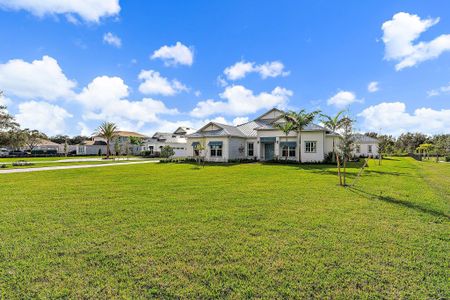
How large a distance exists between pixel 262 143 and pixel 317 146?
6.46m

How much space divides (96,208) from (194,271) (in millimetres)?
5039

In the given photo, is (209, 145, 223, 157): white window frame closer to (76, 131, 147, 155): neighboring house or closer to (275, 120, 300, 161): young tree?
(275, 120, 300, 161): young tree

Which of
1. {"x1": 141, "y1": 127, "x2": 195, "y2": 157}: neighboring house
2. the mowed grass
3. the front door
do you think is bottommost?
the mowed grass

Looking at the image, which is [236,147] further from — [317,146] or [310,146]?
[317,146]

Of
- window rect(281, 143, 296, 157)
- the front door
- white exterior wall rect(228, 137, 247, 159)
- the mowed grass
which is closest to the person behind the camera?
the mowed grass

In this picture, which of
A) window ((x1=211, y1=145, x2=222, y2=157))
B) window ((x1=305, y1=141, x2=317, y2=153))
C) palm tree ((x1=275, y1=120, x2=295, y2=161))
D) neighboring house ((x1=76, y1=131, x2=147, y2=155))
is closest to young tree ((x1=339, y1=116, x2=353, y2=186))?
palm tree ((x1=275, y1=120, x2=295, y2=161))

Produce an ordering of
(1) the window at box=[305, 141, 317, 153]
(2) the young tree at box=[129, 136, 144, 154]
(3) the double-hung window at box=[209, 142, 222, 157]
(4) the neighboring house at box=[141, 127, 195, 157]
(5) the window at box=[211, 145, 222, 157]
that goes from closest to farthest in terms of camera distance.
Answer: (1) the window at box=[305, 141, 317, 153], (3) the double-hung window at box=[209, 142, 222, 157], (5) the window at box=[211, 145, 222, 157], (4) the neighboring house at box=[141, 127, 195, 157], (2) the young tree at box=[129, 136, 144, 154]

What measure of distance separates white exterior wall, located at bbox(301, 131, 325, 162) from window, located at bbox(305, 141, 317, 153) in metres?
0.22

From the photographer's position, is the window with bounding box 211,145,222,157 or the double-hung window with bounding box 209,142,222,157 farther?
the window with bounding box 211,145,222,157

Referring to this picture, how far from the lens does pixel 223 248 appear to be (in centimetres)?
459

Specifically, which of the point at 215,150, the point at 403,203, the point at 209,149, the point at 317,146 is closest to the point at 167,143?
the point at 209,149

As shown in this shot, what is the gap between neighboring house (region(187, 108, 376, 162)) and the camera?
27125mm

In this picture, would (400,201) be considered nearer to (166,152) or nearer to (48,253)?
(48,253)

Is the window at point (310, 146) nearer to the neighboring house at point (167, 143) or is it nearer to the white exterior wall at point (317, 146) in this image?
the white exterior wall at point (317, 146)
